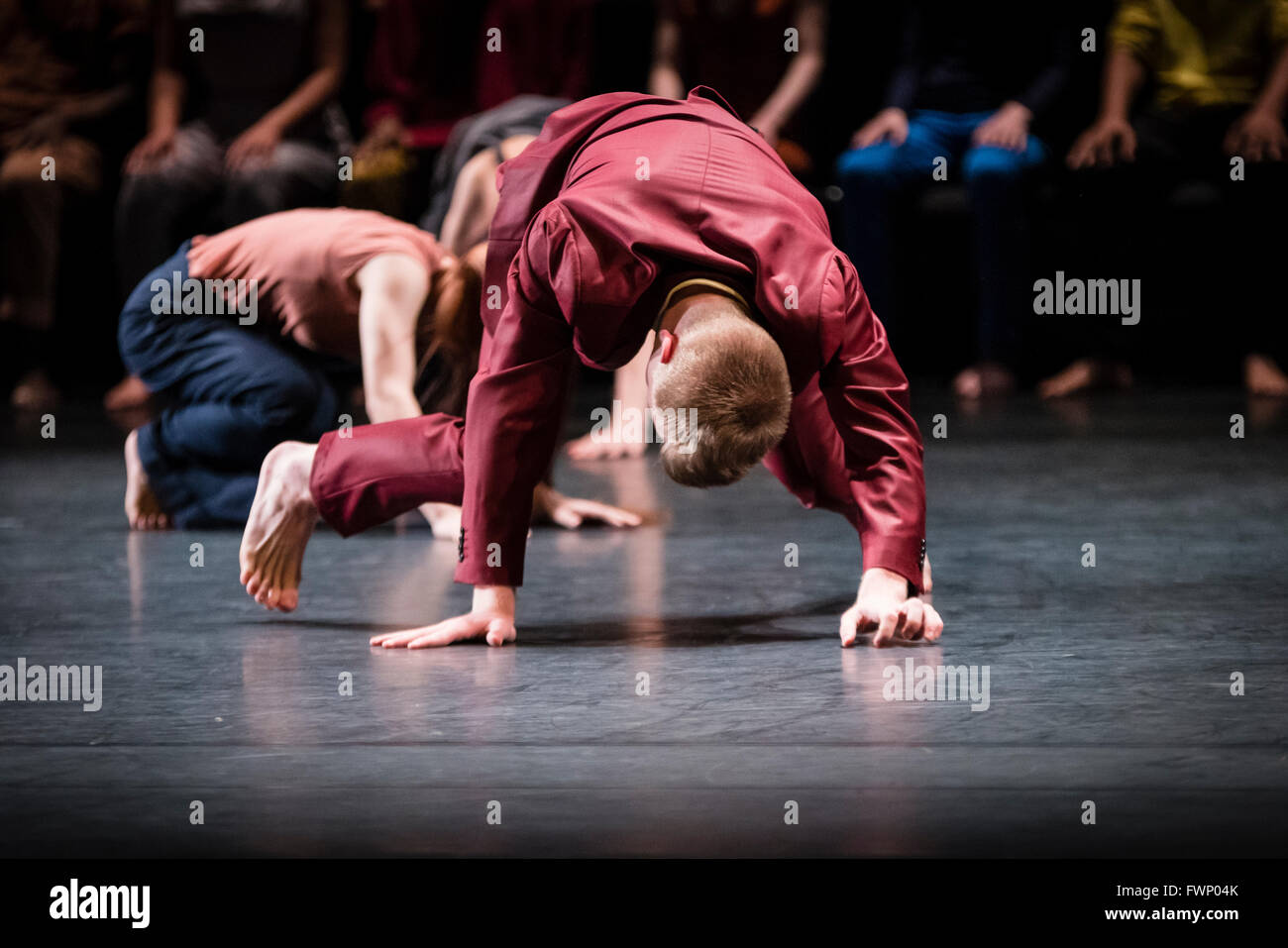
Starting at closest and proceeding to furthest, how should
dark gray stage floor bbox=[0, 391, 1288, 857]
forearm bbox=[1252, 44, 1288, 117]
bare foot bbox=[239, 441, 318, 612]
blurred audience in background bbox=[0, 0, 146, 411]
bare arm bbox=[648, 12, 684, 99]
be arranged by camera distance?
dark gray stage floor bbox=[0, 391, 1288, 857]
bare foot bbox=[239, 441, 318, 612]
forearm bbox=[1252, 44, 1288, 117]
bare arm bbox=[648, 12, 684, 99]
blurred audience in background bbox=[0, 0, 146, 411]

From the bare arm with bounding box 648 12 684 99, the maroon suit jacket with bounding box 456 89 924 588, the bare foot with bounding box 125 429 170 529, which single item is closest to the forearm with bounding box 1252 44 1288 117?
the bare arm with bounding box 648 12 684 99

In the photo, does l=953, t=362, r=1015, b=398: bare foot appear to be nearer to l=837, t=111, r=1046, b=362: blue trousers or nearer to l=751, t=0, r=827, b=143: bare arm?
l=837, t=111, r=1046, b=362: blue trousers

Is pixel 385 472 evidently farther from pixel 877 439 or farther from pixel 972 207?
pixel 972 207

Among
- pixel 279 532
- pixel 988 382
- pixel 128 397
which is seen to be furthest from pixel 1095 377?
pixel 279 532

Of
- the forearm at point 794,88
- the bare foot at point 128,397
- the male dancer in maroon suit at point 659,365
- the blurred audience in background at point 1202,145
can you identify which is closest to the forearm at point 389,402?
the male dancer in maroon suit at point 659,365

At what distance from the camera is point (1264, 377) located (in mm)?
4273

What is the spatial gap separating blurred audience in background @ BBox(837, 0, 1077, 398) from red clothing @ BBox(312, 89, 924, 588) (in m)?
2.32

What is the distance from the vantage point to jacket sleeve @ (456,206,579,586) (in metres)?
1.86

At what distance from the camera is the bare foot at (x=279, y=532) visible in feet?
6.83

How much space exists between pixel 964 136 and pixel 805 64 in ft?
1.44

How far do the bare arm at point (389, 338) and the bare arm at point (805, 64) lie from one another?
6.07 ft
